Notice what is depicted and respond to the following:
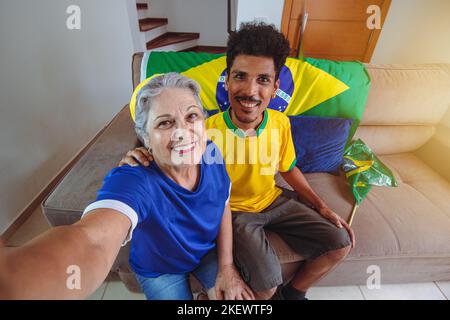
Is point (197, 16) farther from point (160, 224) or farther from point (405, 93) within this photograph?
point (160, 224)

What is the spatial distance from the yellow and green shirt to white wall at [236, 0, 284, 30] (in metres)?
1.29

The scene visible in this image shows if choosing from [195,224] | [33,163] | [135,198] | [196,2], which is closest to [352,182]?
[195,224]

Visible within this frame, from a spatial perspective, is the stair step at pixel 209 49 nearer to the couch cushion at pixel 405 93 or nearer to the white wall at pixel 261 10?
the white wall at pixel 261 10

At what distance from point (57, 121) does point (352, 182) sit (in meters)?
2.14

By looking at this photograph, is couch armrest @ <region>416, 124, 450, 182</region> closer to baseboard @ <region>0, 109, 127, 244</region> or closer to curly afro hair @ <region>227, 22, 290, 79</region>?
curly afro hair @ <region>227, 22, 290, 79</region>

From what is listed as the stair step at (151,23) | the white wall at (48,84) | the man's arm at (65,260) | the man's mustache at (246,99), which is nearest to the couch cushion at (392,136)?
the man's mustache at (246,99)

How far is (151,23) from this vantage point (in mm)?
3236

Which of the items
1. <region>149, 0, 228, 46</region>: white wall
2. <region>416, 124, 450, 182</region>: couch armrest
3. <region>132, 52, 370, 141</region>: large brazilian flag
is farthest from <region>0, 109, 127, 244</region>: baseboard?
<region>149, 0, 228, 46</region>: white wall

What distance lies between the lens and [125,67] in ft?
8.09

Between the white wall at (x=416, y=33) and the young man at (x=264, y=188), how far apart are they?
5.43 ft

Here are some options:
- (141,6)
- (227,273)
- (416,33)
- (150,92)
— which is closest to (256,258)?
(227,273)

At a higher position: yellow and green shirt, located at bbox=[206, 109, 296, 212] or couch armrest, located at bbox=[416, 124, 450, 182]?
yellow and green shirt, located at bbox=[206, 109, 296, 212]

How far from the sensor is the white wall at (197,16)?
3723 millimetres

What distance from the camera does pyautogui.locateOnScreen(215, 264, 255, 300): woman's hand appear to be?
79 centimetres
